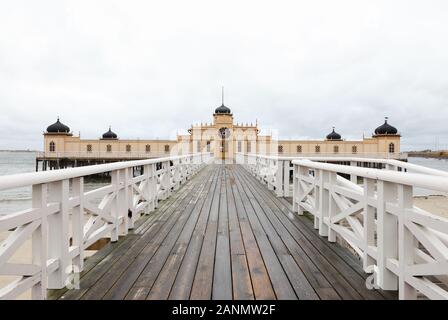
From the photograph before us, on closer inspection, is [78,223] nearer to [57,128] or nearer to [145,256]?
[145,256]

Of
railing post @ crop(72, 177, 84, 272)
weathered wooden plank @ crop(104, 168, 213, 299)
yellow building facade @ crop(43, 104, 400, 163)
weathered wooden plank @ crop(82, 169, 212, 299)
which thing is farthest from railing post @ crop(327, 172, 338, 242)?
yellow building facade @ crop(43, 104, 400, 163)

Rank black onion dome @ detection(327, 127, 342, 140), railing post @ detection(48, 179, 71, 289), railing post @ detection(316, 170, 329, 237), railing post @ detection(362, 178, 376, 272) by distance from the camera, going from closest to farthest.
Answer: railing post @ detection(48, 179, 71, 289), railing post @ detection(362, 178, 376, 272), railing post @ detection(316, 170, 329, 237), black onion dome @ detection(327, 127, 342, 140)

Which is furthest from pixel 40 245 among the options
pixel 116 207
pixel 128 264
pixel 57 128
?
pixel 57 128

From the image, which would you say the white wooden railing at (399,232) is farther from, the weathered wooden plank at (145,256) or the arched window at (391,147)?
the arched window at (391,147)

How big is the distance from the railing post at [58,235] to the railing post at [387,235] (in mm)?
2990

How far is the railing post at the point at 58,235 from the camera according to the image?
8.33 feet

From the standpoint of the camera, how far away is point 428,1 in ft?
25.4

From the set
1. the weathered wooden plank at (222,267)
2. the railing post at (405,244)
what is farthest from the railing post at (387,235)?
the weathered wooden plank at (222,267)

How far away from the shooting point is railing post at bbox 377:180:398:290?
8.16 ft

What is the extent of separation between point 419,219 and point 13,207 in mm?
20736

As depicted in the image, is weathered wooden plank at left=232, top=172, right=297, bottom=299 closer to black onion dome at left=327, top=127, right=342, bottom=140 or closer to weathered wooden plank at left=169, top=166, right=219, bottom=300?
weathered wooden plank at left=169, top=166, right=219, bottom=300

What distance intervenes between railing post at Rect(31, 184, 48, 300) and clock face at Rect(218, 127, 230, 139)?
141ft
